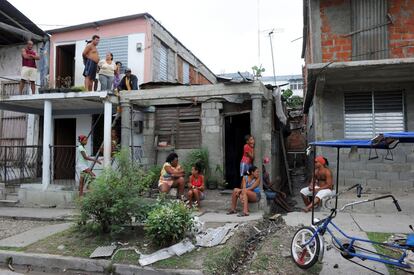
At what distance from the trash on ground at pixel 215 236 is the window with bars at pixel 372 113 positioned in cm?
431

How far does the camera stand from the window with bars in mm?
8695

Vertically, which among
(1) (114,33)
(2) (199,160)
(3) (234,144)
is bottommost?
(2) (199,160)

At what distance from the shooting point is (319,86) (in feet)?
27.4

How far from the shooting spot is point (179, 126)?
10.8m

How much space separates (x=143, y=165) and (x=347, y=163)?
564 centimetres

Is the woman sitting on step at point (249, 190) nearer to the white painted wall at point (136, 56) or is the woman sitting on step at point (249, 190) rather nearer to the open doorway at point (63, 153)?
the white painted wall at point (136, 56)

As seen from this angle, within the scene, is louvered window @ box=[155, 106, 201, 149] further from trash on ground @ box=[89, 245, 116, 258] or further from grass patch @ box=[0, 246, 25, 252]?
grass patch @ box=[0, 246, 25, 252]

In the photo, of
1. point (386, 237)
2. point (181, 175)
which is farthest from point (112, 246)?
point (386, 237)

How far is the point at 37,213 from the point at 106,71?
169 inches

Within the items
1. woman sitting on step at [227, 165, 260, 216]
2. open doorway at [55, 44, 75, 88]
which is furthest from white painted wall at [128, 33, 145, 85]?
woman sitting on step at [227, 165, 260, 216]

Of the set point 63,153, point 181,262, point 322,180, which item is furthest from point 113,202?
point 63,153

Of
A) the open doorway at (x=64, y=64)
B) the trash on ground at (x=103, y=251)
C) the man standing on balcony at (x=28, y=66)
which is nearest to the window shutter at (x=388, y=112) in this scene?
the trash on ground at (x=103, y=251)

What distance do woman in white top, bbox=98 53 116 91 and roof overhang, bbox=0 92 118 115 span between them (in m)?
0.51

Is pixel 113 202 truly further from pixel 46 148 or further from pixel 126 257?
pixel 46 148
